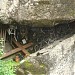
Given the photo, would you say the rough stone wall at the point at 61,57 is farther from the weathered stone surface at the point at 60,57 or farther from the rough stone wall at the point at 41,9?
the rough stone wall at the point at 41,9

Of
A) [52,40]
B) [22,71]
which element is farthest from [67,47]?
[22,71]

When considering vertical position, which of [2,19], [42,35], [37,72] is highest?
[2,19]

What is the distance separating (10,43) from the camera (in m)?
7.74

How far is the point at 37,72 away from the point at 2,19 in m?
1.21

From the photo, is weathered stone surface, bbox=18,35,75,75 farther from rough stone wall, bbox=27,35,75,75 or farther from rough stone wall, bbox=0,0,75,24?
rough stone wall, bbox=0,0,75,24

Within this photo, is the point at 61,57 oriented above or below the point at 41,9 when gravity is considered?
below

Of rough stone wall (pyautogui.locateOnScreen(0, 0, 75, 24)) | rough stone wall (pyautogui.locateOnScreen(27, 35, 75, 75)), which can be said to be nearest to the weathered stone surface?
rough stone wall (pyautogui.locateOnScreen(27, 35, 75, 75))

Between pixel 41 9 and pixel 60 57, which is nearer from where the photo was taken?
pixel 41 9

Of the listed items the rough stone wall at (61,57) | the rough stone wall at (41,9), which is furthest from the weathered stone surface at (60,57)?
the rough stone wall at (41,9)

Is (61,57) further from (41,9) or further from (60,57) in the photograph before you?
(41,9)

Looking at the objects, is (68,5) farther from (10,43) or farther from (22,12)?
(10,43)

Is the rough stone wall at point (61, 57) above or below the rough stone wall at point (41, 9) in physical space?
below

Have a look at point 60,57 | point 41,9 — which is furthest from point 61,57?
point 41,9

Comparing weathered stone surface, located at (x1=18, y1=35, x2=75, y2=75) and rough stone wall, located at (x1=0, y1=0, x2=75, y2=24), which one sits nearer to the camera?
rough stone wall, located at (x1=0, y1=0, x2=75, y2=24)
